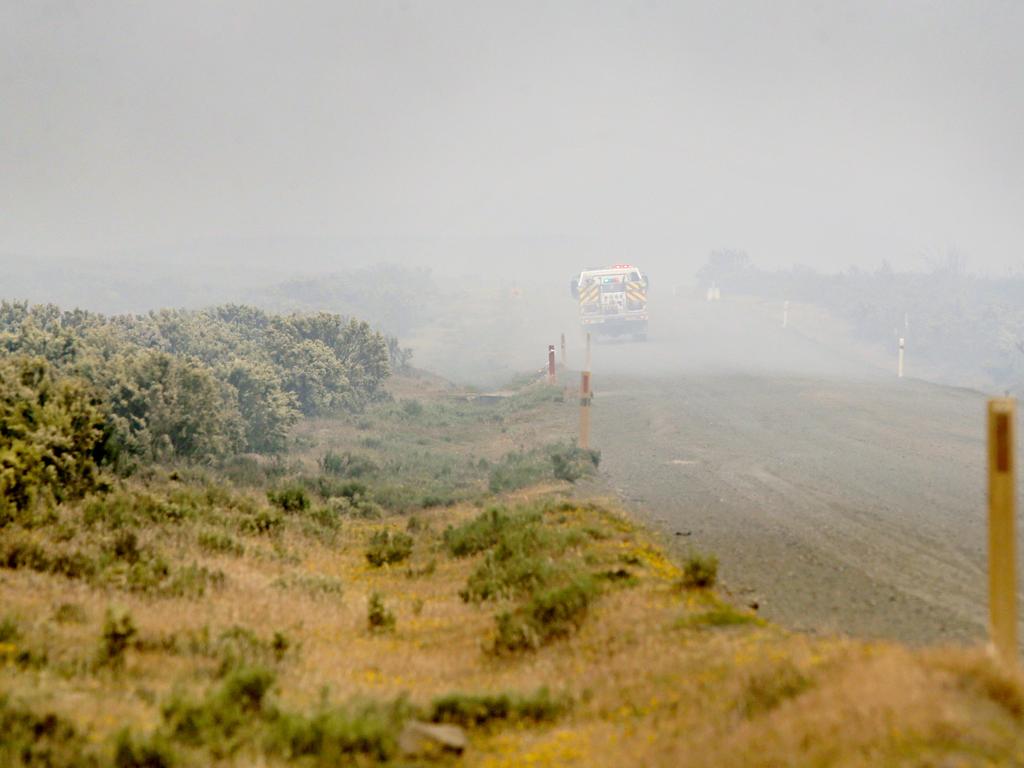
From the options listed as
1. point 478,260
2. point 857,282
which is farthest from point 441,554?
point 478,260

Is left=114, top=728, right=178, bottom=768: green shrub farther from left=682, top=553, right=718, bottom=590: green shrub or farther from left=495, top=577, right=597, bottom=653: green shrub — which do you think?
left=682, top=553, right=718, bottom=590: green shrub

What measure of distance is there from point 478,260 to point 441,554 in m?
150

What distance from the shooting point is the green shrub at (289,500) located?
48.4 feet

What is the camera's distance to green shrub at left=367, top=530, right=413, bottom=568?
39.8 ft

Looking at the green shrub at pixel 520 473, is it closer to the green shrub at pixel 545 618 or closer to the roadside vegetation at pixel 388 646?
the roadside vegetation at pixel 388 646

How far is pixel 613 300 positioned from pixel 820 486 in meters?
36.5

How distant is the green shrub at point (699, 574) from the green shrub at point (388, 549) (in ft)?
15.4

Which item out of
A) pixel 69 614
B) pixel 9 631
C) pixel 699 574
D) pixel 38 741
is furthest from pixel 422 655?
pixel 38 741

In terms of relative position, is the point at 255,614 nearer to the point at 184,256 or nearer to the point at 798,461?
the point at 798,461

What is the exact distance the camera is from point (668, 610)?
7676 millimetres

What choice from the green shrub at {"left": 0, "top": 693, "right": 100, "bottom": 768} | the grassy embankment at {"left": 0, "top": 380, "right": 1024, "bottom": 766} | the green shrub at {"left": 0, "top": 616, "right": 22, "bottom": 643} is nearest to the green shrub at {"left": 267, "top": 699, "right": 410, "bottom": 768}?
the grassy embankment at {"left": 0, "top": 380, "right": 1024, "bottom": 766}

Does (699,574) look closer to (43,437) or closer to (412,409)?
(43,437)

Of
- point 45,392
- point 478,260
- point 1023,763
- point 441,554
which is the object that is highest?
point 478,260

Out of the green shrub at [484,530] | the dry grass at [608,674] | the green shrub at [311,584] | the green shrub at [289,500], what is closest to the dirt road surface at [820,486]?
the dry grass at [608,674]
